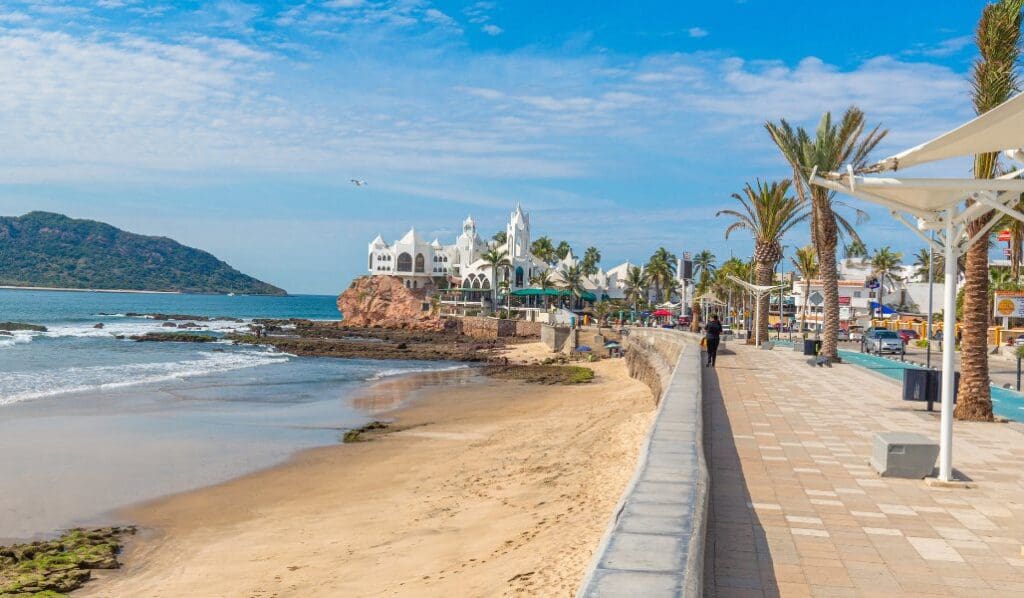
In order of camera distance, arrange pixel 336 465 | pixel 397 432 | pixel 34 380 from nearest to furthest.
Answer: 1. pixel 336 465
2. pixel 397 432
3. pixel 34 380

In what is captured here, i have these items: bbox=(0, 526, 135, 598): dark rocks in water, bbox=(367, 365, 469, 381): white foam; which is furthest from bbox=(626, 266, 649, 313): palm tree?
bbox=(0, 526, 135, 598): dark rocks in water

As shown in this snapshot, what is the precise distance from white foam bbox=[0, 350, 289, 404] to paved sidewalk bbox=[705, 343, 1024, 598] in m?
24.8

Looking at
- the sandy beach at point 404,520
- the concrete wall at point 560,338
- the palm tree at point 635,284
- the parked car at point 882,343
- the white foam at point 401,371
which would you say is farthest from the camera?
the palm tree at point 635,284

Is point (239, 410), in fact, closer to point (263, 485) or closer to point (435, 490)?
point (263, 485)

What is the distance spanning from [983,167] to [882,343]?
22719 mm

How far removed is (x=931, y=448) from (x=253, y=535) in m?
8.66

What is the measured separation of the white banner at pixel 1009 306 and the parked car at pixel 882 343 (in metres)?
4.80

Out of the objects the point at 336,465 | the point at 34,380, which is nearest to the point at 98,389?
the point at 34,380

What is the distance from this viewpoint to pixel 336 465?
53.9ft

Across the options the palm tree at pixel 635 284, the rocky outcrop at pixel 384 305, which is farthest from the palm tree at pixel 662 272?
the rocky outcrop at pixel 384 305

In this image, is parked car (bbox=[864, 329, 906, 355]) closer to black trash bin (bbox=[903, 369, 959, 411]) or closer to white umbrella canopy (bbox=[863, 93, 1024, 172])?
black trash bin (bbox=[903, 369, 959, 411])

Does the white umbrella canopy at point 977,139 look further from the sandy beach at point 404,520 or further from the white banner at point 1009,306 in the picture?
the white banner at point 1009,306

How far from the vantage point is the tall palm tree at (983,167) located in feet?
39.6

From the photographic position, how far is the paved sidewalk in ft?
17.1
